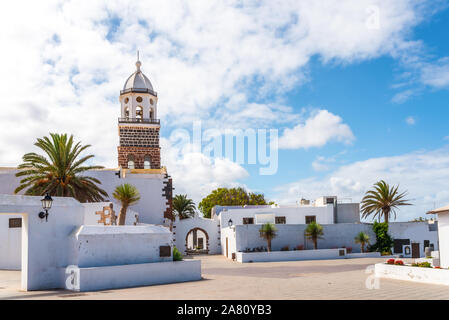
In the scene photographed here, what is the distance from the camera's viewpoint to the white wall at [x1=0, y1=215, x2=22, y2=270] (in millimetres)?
22047

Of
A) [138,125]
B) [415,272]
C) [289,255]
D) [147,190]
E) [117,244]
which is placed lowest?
[289,255]

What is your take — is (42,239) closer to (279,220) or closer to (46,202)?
(46,202)

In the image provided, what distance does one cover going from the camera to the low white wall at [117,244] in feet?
47.5

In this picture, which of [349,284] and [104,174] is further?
[104,174]

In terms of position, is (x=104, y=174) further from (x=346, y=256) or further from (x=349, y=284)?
(x=349, y=284)

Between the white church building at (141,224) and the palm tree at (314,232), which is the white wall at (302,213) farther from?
the palm tree at (314,232)

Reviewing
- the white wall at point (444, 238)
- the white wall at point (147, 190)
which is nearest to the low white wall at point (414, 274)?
the white wall at point (444, 238)

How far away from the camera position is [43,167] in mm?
23359

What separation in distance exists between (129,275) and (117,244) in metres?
1.17

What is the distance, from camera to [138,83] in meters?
38.7

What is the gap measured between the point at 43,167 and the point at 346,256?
21.0m

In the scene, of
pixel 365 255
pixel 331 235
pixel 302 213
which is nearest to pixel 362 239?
pixel 365 255

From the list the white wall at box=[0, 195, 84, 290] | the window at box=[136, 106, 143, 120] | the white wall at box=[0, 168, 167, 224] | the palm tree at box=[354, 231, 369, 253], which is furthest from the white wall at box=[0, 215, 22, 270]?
the palm tree at box=[354, 231, 369, 253]
